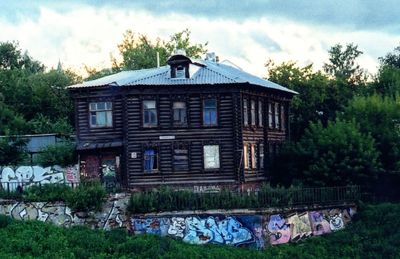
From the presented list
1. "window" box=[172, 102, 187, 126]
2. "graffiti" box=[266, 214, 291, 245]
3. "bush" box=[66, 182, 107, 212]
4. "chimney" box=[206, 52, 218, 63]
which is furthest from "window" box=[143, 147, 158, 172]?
"chimney" box=[206, 52, 218, 63]

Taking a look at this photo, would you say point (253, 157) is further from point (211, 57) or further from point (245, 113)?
point (211, 57)

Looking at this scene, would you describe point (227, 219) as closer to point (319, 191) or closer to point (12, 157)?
point (319, 191)

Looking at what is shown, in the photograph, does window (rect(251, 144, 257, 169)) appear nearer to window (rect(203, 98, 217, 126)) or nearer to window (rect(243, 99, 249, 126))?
window (rect(243, 99, 249, 126))

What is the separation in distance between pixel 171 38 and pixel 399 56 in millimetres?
19761

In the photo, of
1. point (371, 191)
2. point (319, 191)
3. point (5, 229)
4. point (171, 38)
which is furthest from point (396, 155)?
Result: point (171, 38)

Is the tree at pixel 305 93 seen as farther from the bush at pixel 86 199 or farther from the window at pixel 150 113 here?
the bush at pixel 86 199

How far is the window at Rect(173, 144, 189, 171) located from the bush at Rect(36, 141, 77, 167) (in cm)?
593

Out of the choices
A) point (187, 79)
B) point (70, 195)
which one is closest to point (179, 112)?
point (187, 79)

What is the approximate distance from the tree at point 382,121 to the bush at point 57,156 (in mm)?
16466

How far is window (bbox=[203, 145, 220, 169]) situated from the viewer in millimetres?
47438

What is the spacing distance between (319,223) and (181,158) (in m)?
8.55

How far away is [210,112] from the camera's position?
4781 centimetres

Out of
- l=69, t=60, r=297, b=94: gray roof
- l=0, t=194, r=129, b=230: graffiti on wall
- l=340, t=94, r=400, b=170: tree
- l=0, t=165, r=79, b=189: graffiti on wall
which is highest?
l=69, t=60, r=297, b=94: gray roof

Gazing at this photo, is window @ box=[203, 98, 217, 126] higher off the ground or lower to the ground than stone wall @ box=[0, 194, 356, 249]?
higher
